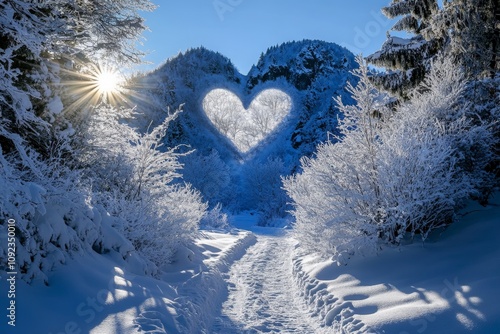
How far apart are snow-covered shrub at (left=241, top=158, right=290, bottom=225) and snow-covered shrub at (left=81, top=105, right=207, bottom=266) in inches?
1080

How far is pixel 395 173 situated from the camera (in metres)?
6.61

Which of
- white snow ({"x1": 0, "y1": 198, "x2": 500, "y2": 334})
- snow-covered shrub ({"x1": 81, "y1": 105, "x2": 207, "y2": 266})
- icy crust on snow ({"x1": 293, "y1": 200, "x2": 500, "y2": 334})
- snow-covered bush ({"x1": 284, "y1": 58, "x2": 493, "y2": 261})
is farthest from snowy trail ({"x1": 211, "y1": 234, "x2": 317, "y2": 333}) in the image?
snow-covered shrub ({"x1": 81, "y1": 105, "x2": 207, "y2": 266})

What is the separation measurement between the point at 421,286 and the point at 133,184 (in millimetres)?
6906

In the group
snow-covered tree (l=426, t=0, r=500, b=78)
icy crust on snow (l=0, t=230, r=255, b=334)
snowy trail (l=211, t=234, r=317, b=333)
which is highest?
snow-covered tree (l=426, t=0, r=500, b=78)

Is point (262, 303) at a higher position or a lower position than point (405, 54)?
lower

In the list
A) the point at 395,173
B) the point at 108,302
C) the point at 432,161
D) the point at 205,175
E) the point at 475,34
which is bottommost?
the point at 108,302

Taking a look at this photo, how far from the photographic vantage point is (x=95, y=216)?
6086mm

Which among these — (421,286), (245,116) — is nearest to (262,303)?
(421,286)

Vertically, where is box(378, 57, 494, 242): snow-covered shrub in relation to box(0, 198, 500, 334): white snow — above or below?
above

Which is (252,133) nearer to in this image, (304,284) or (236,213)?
(236,213)

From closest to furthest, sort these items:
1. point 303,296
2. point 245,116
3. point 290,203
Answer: point 303,296, point 290,203, point 245,116

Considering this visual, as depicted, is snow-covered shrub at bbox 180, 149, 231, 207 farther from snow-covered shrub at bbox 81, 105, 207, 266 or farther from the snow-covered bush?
the snow-covered bush

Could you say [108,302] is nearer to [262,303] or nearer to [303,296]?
[262,303]

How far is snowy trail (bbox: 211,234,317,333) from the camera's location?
213 inches
